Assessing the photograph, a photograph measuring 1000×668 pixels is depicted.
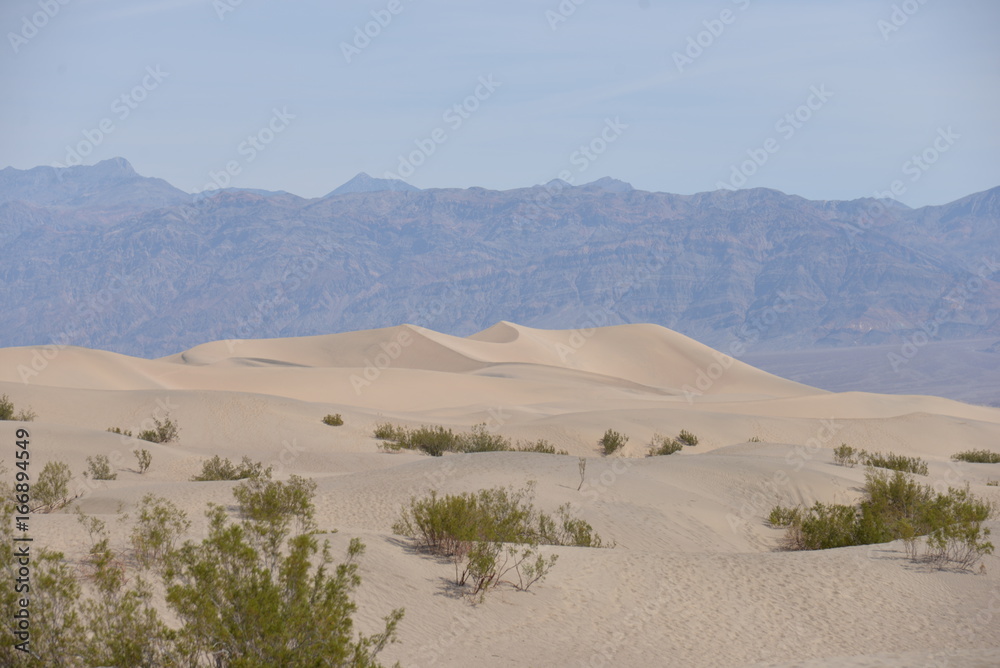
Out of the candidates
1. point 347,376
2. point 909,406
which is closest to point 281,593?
point 347,376

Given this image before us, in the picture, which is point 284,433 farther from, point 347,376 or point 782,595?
point 347,376

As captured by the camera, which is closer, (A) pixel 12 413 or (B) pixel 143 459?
(B) pixel 143 459

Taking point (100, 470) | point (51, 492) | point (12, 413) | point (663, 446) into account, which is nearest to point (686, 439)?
point (663, 446)

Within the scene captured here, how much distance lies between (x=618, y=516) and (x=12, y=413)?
16305 mm

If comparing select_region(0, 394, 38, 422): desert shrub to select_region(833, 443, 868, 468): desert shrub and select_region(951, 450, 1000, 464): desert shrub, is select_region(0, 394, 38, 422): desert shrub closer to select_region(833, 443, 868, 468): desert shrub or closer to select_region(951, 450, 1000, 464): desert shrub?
select_region(833, 443, 868, 468): desert shrub

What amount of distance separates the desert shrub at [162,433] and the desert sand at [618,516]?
1.57 ft

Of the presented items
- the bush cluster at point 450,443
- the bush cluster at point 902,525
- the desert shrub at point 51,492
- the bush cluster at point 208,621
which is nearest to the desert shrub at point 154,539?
the bush cluster at point 208,621

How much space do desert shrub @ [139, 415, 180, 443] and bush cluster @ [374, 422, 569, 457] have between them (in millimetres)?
5235

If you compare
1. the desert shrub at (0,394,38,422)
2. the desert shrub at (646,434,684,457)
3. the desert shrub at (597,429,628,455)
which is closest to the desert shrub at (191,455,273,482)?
the desert shrub at (0,394,38,422)

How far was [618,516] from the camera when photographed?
13250mm

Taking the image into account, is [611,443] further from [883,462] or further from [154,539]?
[154,539]

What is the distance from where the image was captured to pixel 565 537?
11.6 m

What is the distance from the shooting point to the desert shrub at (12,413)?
20.6 m

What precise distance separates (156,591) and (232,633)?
79.5 inches
